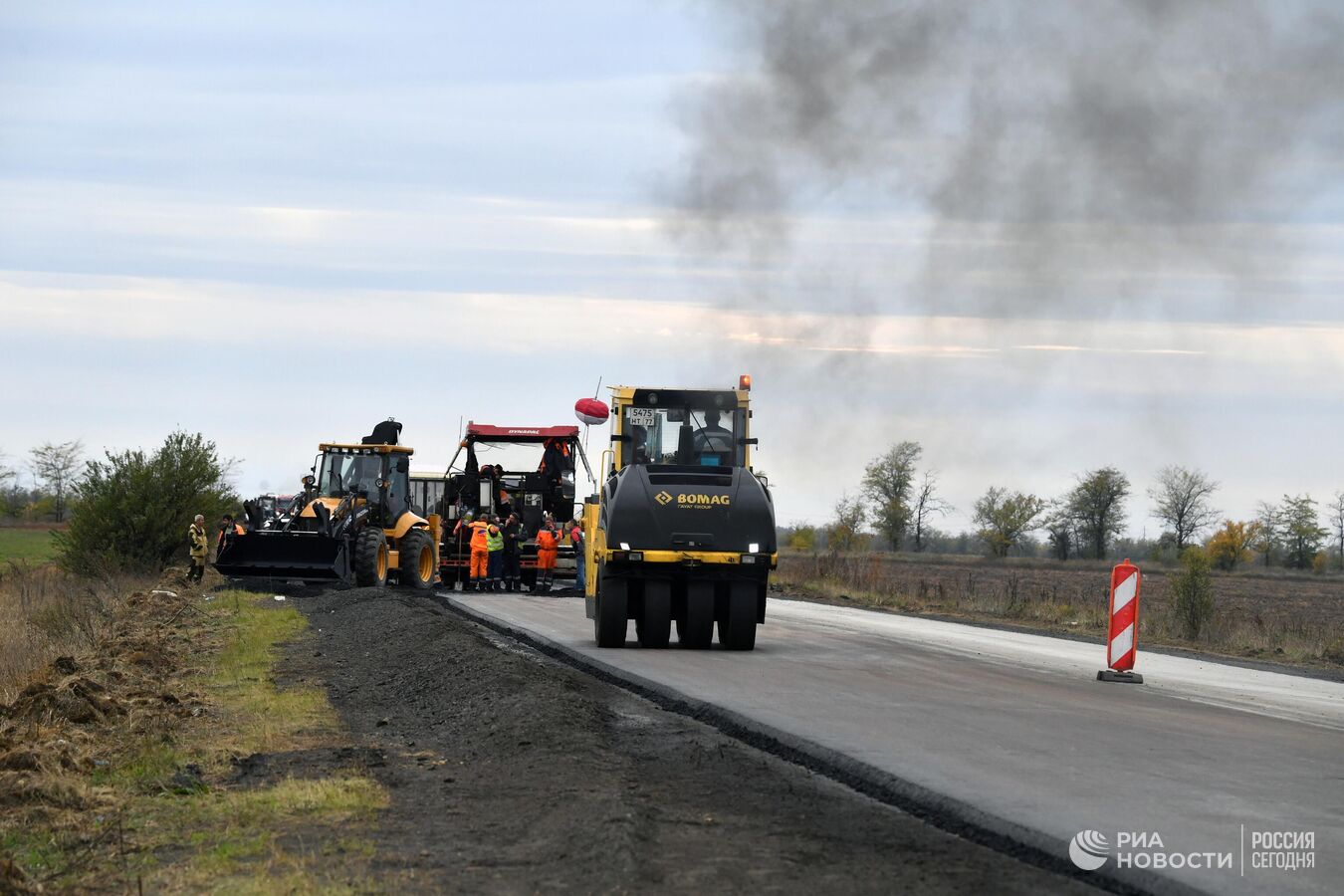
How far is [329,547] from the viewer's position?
3228 centimetres

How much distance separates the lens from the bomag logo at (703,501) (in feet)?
65.1

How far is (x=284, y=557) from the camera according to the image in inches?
1261

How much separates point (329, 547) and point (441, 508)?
8253 millimetres

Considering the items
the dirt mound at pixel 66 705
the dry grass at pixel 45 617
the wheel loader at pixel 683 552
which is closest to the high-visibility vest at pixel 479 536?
the dry grass at pixel 45 617

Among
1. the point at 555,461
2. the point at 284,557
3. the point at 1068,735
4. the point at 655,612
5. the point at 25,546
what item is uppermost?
the point at 555,461

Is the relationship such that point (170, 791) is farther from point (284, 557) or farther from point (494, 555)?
point (494, 555)

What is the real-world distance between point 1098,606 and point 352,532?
57.9 feet

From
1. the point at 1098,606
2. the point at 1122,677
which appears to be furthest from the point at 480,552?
the point at 1122,677

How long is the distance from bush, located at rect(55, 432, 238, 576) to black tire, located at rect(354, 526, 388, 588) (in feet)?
32.5

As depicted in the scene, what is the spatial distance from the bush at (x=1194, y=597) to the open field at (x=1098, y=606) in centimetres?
24

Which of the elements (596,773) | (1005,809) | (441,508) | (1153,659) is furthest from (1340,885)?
(441,508)

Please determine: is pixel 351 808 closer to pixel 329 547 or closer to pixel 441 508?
pixel 329 547

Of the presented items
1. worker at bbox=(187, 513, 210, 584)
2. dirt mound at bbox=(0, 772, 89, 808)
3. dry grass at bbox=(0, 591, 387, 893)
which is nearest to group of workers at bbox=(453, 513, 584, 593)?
worker at bbox=(187, 513, 210, 584)

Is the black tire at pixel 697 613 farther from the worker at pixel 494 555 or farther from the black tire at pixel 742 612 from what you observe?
the worker at pixel 494 555
